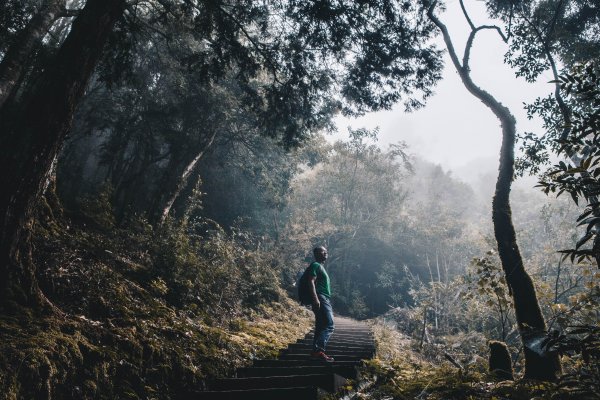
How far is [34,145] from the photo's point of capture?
143 inches

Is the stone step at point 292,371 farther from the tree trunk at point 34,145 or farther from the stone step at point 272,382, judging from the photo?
the tree trunk at point 34,145

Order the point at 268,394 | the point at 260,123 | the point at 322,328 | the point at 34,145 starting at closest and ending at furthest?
the point at 34,145 → the point at 268,394 → the point at 322,328 → the point at 260,123

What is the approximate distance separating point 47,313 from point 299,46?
7269 mm

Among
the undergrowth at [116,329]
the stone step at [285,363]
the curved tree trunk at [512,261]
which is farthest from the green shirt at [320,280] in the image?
the curved tree trunk at [512,261]

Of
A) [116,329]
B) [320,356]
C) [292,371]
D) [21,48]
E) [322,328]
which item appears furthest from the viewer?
[21,48]

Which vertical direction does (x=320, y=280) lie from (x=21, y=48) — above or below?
below

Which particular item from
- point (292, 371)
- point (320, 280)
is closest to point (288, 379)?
point (292, 371)

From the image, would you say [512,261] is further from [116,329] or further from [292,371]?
[116,329]

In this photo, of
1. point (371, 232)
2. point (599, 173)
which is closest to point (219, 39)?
point (599, 173)

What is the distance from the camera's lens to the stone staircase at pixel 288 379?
3.98 metres

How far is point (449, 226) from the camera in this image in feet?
110

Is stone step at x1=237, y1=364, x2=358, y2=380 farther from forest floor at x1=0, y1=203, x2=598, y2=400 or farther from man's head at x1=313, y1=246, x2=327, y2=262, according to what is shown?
man's head at x1=313, y1=246, x2=327, y2=262

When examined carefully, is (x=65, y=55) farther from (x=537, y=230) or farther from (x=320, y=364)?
(x=537, y=230)

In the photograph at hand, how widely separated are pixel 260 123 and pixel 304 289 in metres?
5.34
